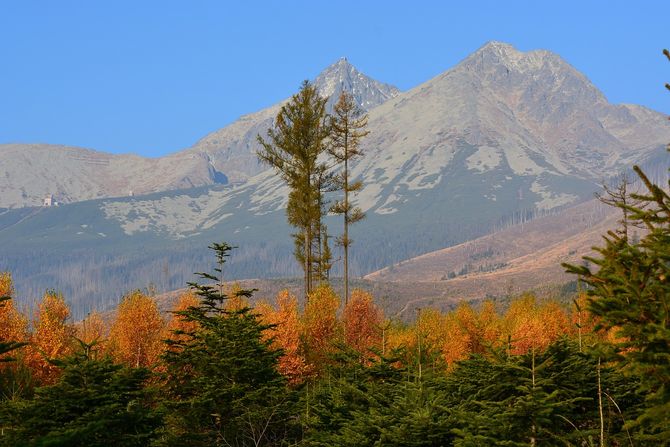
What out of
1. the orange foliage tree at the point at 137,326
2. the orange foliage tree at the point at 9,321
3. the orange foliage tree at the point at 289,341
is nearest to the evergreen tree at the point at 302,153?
the orange foliage tree at the point at 289,341

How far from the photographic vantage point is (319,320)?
178ft

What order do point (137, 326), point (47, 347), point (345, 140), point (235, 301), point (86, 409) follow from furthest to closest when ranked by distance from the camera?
point (137, 326)
point (47, 347)
point (345, 140)
point (235, 301)
point (86, 409)

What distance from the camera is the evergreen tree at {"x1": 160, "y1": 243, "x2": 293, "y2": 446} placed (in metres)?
26.5

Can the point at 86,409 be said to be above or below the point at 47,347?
above

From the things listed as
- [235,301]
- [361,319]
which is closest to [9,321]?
[235,301]

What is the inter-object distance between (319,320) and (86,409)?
3586 cm

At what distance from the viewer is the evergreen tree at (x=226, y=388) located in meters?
26.5

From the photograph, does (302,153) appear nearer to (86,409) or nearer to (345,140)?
(345,140)

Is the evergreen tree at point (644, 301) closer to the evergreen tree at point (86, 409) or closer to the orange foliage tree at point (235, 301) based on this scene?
the evergreen tree at point (86, 409)

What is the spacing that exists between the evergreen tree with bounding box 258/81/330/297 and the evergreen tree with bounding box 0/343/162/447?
1030 inches

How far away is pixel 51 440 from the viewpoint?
830 cm

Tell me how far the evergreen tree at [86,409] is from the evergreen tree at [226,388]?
6.22 m

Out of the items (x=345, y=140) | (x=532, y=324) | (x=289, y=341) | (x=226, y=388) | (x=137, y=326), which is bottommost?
(x=226, y=388)

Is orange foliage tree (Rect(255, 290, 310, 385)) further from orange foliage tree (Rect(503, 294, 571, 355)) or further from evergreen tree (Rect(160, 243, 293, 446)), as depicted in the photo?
orange foliage tree (Rect(503, 294, 571, 355))
